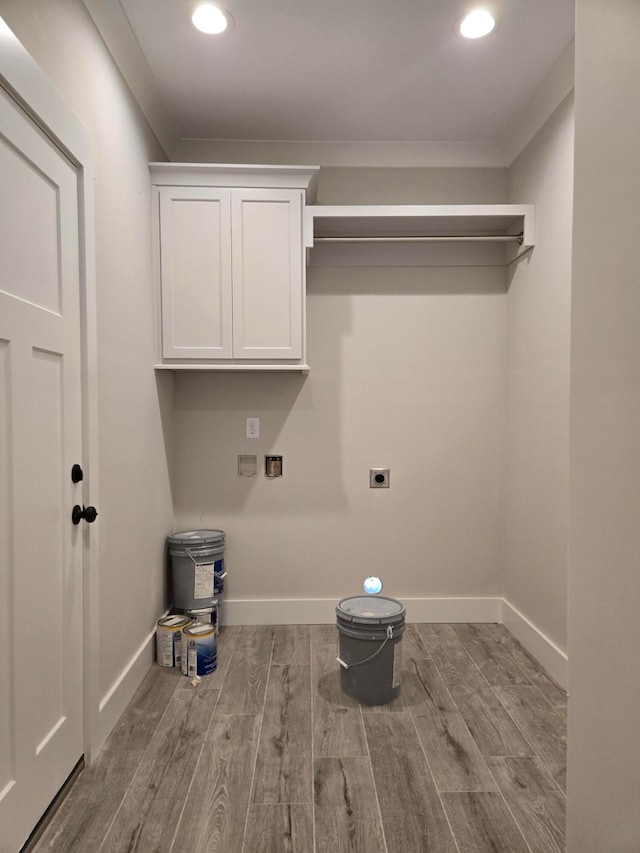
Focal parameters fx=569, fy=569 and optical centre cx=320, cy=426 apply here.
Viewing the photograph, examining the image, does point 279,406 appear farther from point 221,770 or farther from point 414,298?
point 221,770

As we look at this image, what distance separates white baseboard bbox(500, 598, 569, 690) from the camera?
260 cm

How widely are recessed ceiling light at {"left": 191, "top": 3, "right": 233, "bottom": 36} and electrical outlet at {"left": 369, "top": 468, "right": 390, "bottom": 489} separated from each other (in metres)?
2.29

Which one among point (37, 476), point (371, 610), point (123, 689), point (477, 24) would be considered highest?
point (477, 24)

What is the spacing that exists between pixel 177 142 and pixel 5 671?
2861 mm

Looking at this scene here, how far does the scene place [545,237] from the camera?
9.35ft

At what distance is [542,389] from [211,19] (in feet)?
7.16

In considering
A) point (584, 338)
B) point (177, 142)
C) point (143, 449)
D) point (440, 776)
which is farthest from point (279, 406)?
point (584, 338)

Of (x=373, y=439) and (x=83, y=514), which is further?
(x=373, y=439)

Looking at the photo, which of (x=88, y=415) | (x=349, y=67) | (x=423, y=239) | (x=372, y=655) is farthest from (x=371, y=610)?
(x=349, y=67)

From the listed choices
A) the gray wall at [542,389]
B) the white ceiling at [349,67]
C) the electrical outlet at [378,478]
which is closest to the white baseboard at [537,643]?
the gray wall at [542,389]

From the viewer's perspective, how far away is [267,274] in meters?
2.96

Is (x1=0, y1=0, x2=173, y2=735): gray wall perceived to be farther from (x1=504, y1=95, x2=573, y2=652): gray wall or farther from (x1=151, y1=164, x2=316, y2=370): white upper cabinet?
(x1=504, y1=95, x2=573, y2=652): gray wall

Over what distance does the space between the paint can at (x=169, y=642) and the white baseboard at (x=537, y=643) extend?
1.77 meters

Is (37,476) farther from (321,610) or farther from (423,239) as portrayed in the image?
(423,239)
